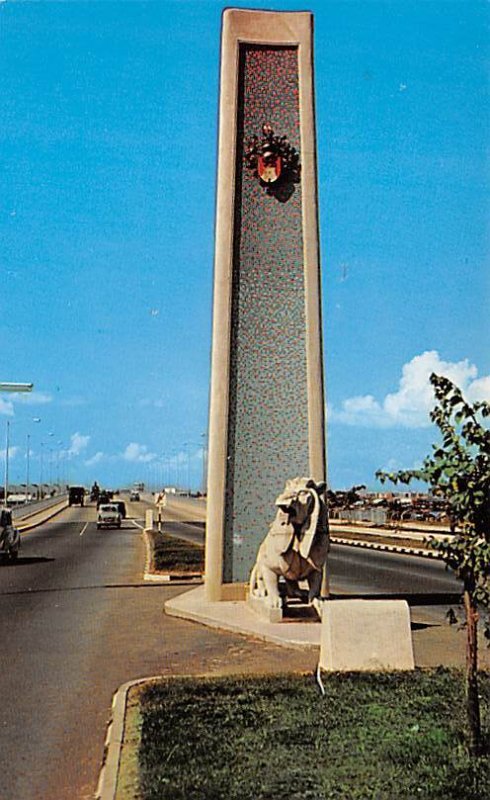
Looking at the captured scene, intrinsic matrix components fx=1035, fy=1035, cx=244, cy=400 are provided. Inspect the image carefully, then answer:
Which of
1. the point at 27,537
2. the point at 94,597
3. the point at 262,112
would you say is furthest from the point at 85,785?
the point at 27,537

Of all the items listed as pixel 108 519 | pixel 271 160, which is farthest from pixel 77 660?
pixel 108 519

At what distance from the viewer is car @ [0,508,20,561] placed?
30.2 m

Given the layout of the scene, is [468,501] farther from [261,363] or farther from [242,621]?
[261,363]

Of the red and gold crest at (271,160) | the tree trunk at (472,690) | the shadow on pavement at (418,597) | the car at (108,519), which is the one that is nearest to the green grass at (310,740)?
the tree trunk at (472,690)

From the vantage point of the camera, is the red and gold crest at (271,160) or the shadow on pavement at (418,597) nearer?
the red and gold crest at (271,160)

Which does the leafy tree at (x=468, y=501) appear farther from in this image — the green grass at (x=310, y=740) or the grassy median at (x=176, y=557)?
the grassy median at (x=176, y=557)

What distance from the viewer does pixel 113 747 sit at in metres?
7.71

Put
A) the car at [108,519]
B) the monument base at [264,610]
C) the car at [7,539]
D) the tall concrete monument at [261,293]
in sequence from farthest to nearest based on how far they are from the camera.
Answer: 1. the car at [108,519]
2. the car at [7,539]
3. the tall concrete monument at [261,293]
4. the monument base at [264,610]

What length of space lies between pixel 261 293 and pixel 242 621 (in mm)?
6214

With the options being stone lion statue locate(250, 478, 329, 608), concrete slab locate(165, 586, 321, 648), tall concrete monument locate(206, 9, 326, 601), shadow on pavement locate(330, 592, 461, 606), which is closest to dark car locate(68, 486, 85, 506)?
shadow on pavement locate(330, 592, 461, 606)

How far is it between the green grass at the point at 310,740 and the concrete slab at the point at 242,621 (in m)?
2.90

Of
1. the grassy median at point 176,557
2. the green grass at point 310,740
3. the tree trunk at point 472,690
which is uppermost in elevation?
the tree trunk at point 472,690

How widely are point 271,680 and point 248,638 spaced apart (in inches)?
148

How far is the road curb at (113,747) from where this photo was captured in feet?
21.9
